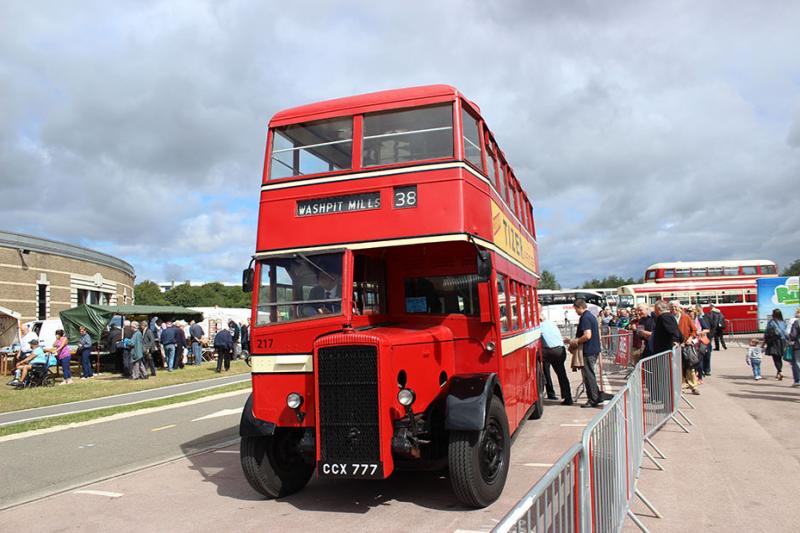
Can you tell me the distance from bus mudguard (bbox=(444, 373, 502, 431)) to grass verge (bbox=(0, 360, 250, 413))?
1247 cm

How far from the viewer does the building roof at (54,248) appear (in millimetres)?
34281

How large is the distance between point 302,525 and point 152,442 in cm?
544

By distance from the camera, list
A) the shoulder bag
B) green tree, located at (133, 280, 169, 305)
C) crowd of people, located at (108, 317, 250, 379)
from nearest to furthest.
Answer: the shoulder bag, crowd of people, located at (108, 317, 250, 379), green tree, located at (133, 280, 169, 305)

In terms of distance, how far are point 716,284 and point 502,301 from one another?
37.5 metres

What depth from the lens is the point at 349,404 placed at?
18.9ft

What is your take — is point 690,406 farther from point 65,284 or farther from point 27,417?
point 65,284

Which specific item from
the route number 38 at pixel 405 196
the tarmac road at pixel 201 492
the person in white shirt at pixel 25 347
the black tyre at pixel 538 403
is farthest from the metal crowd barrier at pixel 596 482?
the person in white shirt at pixel 25 347

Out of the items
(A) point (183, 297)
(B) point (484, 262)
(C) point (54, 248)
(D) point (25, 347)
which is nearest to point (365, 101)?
(B) point (484, 262)

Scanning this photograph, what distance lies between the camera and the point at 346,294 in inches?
251

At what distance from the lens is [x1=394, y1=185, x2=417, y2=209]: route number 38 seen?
21.8 ft

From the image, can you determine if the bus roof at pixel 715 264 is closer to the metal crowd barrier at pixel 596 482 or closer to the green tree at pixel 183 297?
the metal crowd barrier at pixel 596 482

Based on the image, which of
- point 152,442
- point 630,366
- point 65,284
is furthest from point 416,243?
point 65,284

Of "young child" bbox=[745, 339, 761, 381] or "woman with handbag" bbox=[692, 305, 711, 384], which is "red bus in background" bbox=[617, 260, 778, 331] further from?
"young child" bbox=[745, 339, 761, 381]

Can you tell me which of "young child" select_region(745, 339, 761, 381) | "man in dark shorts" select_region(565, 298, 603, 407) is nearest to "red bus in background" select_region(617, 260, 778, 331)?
"young child" select_region(745, 339, 761, 381)
